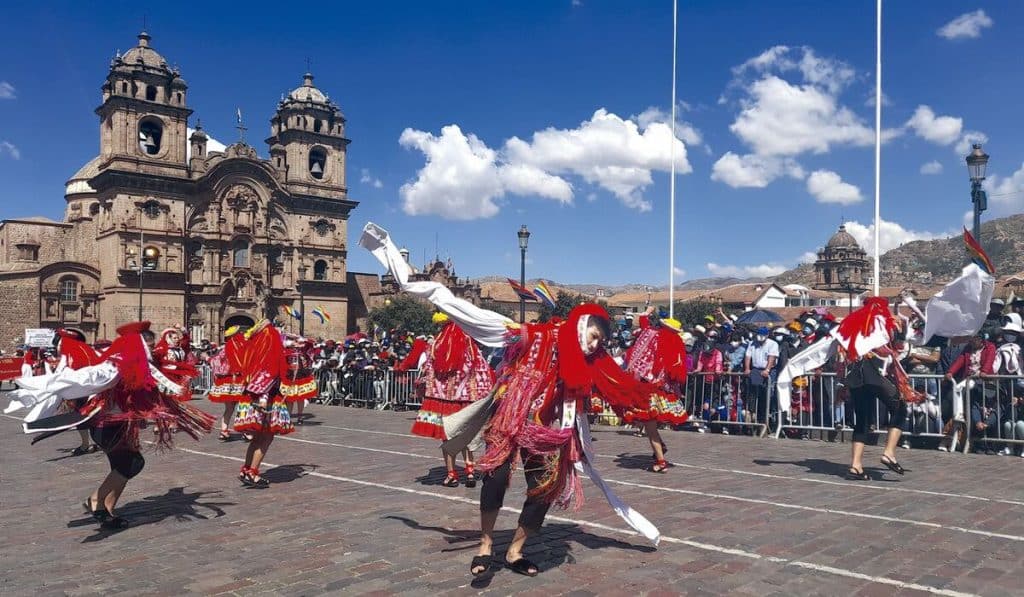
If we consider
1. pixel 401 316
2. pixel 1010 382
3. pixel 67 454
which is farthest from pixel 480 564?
pixel 401 316

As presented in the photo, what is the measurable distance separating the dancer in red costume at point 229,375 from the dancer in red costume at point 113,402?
193 cm

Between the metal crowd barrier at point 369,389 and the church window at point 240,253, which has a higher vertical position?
the church window at point 240,253

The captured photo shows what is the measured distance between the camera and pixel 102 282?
55406mm

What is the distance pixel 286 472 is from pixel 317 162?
6141 cm

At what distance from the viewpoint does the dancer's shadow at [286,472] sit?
8766mm

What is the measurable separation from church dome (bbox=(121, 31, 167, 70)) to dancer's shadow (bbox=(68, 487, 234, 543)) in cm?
5690

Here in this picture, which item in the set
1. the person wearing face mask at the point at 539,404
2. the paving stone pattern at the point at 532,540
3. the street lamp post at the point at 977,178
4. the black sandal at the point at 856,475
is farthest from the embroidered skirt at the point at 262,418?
the street lamp post at the point at 977,178

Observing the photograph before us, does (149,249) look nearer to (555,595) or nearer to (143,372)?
(143,372)

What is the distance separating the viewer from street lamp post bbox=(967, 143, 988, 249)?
1462 cm

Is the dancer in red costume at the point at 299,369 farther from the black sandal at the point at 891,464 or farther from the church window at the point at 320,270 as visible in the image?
the church window at the point at 320,270

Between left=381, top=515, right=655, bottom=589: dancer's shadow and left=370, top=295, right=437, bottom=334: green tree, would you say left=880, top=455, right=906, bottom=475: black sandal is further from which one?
left=370, top=295, right=437, bottom=334: green tree

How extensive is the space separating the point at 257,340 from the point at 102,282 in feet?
178

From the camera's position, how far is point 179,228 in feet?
187

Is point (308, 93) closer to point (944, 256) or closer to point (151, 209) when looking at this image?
point (151, 209)
